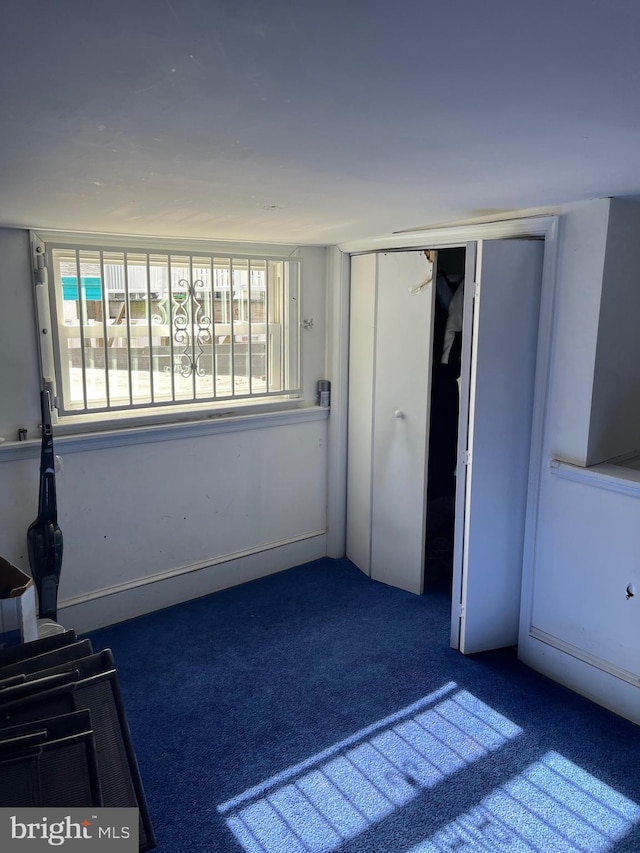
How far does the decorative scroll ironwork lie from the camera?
3070 mm

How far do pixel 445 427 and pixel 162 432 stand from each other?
63.9 inches

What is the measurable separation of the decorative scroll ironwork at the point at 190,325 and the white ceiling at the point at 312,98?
1.18m

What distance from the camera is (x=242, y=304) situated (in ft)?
10.9

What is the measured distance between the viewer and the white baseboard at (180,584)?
2.95m

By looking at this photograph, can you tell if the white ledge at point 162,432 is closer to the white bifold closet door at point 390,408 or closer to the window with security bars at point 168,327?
the window with security bars at point 168,327

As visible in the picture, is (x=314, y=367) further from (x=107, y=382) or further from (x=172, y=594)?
(x=172, y=594)

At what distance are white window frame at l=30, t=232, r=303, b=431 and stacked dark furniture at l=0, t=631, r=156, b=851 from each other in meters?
1.71

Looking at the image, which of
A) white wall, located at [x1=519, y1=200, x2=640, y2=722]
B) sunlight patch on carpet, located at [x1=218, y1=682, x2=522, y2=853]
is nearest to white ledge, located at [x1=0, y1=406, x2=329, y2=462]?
white wall, located at [x1=519, y1=200, x2=640, y2=722]

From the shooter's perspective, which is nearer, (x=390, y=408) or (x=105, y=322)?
(x=105, y=322)

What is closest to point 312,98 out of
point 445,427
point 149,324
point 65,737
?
point 65,737

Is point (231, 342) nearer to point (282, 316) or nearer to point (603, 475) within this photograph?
point (282, 316)

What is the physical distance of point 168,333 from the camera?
3.06 m

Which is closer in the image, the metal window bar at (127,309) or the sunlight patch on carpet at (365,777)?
the sunlight patch on carpet at (365,777)

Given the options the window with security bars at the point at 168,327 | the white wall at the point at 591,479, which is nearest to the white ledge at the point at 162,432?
the window with security bars at the point at 168,327
